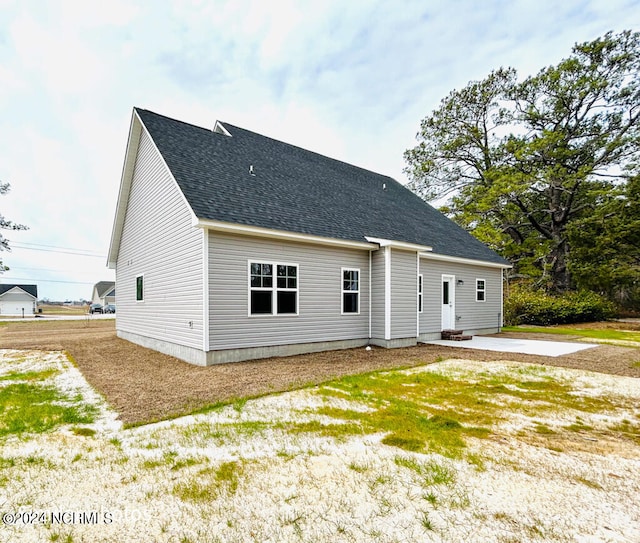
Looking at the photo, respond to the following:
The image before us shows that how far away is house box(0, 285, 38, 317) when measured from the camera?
48.8 meters

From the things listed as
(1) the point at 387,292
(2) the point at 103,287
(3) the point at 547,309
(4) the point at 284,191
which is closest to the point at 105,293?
(2) the point at 103,287

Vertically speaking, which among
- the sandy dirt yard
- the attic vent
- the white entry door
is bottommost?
the sandy dirt yard

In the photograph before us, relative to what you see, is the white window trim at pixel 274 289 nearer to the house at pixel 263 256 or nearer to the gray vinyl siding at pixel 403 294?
the house at pixel 263 256

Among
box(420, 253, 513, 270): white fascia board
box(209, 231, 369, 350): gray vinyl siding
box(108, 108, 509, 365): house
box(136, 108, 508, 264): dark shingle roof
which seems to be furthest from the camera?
box(420, 253, 513, 270): white fascia board

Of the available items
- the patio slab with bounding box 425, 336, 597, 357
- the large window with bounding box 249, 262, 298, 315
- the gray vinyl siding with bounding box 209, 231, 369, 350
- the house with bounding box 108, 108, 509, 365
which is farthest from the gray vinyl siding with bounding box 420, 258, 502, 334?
the large window with bounding box 249, 262, 298, 315

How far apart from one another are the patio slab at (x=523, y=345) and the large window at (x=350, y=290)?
329 cm

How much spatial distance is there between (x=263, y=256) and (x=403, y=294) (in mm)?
4579

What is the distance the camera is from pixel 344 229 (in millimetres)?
10344

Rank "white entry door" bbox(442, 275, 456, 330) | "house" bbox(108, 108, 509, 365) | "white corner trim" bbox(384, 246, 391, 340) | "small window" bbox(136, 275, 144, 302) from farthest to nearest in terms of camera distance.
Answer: "white entry door" bbox(442, 275, 456, 330)
"small window" bbox(136, 275, 144, 302)
"white corner trim" bbox(384, 246, 391, 340)
"house" bbox(108, 108, 509, 365)

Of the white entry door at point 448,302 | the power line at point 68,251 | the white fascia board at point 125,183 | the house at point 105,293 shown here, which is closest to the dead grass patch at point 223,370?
the white entry door at point 448,302

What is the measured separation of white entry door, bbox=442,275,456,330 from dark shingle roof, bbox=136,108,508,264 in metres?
1.06

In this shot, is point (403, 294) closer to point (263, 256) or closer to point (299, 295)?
point (299, 295)

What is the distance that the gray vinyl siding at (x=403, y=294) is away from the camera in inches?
416

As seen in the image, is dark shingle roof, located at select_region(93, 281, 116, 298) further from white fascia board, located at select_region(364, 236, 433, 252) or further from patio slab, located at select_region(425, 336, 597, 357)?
patio slab, located at select_region(425, 336, 597, 357)
